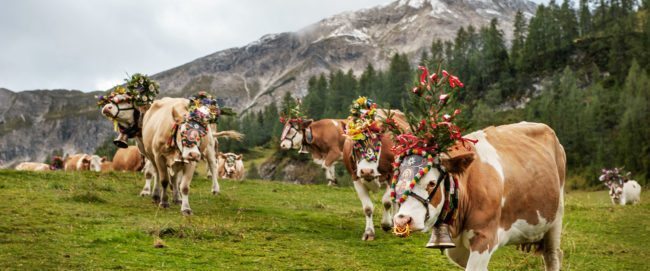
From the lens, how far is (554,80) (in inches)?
4793

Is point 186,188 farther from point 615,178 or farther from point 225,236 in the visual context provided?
point 615,178

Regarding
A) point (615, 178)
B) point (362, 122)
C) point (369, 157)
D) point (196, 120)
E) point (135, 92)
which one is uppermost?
point (135, 92)

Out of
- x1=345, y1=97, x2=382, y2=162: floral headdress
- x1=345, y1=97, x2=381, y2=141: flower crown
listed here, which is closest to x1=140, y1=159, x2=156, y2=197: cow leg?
x1=345, y1=97, x2=381, y2=141: flower crown

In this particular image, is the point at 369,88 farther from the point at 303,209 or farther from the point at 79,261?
the point at 79,261

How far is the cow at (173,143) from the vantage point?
46.7 ft

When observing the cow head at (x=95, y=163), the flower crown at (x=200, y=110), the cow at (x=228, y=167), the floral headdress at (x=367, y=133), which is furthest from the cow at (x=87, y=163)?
the floral headdress at (x=367, y=133)

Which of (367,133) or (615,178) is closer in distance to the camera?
(367,133)

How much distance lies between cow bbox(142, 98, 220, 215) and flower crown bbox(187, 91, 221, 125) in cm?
11

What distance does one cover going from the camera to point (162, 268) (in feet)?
29.2

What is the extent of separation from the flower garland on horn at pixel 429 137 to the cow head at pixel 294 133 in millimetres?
19530

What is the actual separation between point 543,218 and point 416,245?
487 centimetres

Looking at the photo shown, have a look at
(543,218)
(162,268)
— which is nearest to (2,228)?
(162,268)

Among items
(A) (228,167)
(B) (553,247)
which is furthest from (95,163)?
(B) (553,247)

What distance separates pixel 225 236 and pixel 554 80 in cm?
12197
